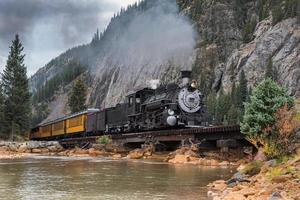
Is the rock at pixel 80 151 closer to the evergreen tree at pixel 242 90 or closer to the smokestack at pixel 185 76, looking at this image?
the smokestack at pixel 185 76

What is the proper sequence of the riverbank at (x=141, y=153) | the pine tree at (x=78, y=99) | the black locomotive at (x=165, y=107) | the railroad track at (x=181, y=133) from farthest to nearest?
the pine tree at (x=78, y=99) < the black locomotive at (x=165, y=107) < the riverbank at (x=141, y=153) < the railroad track at (x=181, y=133)

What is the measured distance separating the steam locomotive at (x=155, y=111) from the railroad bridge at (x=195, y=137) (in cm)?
129

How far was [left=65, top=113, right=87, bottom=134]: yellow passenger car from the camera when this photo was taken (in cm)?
5883

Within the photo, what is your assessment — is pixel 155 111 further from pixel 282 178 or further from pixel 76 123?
pixel 282 178

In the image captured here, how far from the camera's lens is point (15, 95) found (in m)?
72.8

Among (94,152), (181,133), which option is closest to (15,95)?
(94,152)

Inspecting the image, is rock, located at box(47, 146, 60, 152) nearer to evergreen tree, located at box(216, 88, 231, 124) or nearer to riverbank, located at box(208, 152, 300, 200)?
riverbank, located at box(208, 152, 300, 200)

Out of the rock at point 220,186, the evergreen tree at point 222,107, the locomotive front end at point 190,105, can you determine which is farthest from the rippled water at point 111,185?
the evergreen tree at point 222,107

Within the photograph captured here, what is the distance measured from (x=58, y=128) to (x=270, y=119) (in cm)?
5044

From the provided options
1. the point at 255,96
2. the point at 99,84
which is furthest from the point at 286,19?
the point at 255,96

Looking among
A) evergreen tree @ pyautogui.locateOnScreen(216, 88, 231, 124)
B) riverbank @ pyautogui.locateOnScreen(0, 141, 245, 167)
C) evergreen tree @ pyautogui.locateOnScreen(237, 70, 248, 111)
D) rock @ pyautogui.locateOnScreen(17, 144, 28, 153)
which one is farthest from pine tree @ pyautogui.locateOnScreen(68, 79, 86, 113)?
rock @ pyautogui.locateOnScreen(17, 144, 28, 153)

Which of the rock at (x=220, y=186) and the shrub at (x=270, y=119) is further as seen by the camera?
the shrub at (x=270, y=119)

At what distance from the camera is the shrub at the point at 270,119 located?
20669 mm

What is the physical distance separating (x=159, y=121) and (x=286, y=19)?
101924mm
